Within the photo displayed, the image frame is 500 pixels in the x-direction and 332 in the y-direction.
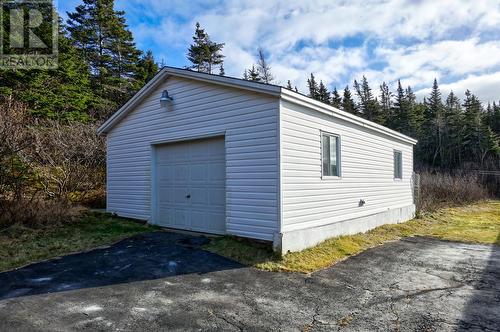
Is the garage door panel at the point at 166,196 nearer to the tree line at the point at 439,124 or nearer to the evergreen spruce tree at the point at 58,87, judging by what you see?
the evergreen spruce tree at the point at 58,87

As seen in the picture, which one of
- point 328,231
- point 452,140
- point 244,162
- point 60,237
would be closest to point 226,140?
point 244,162

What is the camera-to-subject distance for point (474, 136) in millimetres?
36938

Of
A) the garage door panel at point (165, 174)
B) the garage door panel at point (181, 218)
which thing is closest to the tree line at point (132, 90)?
the garage door panel at point (165, 174)

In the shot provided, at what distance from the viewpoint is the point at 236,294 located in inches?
188

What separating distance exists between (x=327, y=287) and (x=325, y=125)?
13.7ft

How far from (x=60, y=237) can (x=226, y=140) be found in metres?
4.83

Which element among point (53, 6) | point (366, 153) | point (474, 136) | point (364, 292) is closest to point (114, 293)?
point (364, 292)

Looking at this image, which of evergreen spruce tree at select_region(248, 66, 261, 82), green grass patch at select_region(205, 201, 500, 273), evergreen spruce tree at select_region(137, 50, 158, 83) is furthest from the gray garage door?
evergreen spruce tree at select_region(248, 66, 261, 82)

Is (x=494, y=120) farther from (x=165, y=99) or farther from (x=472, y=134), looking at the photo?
(x=165, y=99)

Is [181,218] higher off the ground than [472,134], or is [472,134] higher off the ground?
[472,134]

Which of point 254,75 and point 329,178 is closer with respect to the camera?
point 329,178

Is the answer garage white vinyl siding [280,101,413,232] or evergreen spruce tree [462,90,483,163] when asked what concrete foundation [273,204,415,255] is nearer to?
garage white vinyl siding [280,101,413,232]

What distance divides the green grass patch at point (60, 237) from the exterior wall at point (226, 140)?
67 centimetres

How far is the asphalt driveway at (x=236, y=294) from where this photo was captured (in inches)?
153
